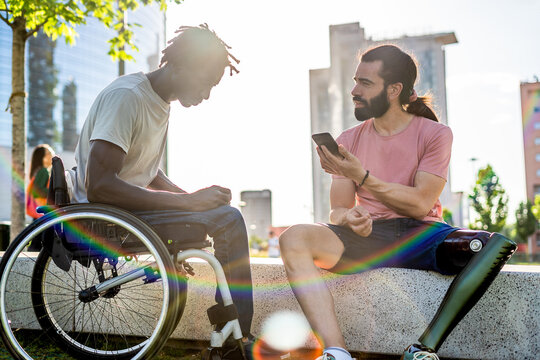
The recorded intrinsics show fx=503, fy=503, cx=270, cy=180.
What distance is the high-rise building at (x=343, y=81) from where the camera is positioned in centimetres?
7581

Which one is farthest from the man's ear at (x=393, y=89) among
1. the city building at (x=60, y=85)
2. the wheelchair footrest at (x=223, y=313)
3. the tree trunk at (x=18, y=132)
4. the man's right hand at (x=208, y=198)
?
the city building at (x=60, y=85)

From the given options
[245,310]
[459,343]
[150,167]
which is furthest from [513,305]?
[150,167]

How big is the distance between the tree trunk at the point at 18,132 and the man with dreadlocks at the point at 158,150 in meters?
4.84

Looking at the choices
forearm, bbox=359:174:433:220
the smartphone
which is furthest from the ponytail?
the smartphone

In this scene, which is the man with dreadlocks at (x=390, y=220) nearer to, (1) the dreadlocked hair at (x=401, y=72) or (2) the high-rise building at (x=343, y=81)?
(1) the dreadlocked hair at (x=401, y=72)

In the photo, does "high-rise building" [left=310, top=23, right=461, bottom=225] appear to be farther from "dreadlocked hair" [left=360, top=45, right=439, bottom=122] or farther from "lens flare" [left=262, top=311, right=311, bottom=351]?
"lens flare" [left=262, top=311, right=311, bottom=351]

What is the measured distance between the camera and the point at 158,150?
2672 millimetres

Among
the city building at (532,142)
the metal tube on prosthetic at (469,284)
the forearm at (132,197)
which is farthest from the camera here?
the city building at (532,142)

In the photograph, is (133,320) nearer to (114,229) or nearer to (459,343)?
(114,229)

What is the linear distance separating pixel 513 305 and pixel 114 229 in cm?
214

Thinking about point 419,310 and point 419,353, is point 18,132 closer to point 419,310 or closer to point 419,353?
point 419,310

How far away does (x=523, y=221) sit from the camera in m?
58.7

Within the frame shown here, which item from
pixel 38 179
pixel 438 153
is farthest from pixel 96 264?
pixel 38 179

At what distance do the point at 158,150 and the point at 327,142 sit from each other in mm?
892
